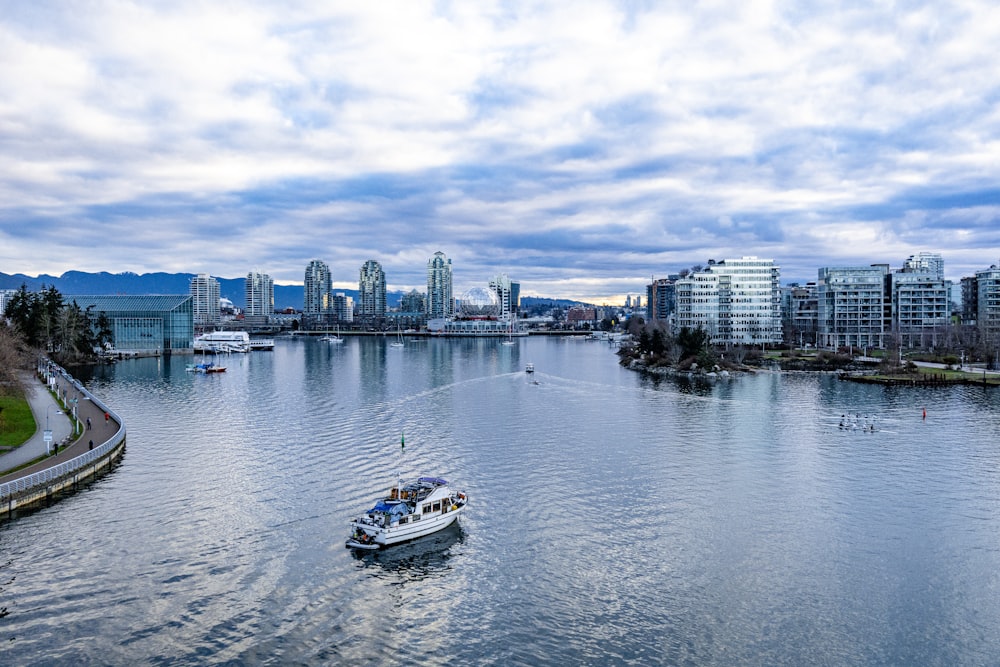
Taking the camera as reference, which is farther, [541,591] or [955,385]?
[955,385]

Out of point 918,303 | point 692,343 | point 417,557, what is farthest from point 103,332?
point 918,303

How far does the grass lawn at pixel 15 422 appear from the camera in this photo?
47781 millimetres

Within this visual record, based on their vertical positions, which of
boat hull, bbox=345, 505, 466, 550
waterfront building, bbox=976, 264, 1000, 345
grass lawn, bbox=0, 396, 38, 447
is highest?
waterfront building, bbox=976, 264, 1000, 345

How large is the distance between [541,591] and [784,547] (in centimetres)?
1179

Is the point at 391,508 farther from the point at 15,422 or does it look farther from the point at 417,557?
the point at 15,422

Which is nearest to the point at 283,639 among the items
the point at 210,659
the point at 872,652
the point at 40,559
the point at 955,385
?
the point at 210,659

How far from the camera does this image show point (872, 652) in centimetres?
2350

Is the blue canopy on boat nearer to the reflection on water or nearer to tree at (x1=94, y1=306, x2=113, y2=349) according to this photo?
the reflection on water

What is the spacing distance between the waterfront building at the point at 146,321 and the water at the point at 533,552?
328ft

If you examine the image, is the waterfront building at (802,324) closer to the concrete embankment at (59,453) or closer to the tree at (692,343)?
the tree at (692,343)

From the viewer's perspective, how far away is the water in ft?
78.8

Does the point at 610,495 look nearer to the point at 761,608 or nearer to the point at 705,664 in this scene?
the point at 761,608

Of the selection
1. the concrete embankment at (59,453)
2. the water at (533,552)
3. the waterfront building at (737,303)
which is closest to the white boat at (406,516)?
the water at (533,552)

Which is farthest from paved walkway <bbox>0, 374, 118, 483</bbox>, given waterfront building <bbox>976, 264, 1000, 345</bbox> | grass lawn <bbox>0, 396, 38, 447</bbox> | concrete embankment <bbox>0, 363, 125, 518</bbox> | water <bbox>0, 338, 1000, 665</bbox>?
waterfront building <bbox>976, 264, 1000, 345</bbox>
